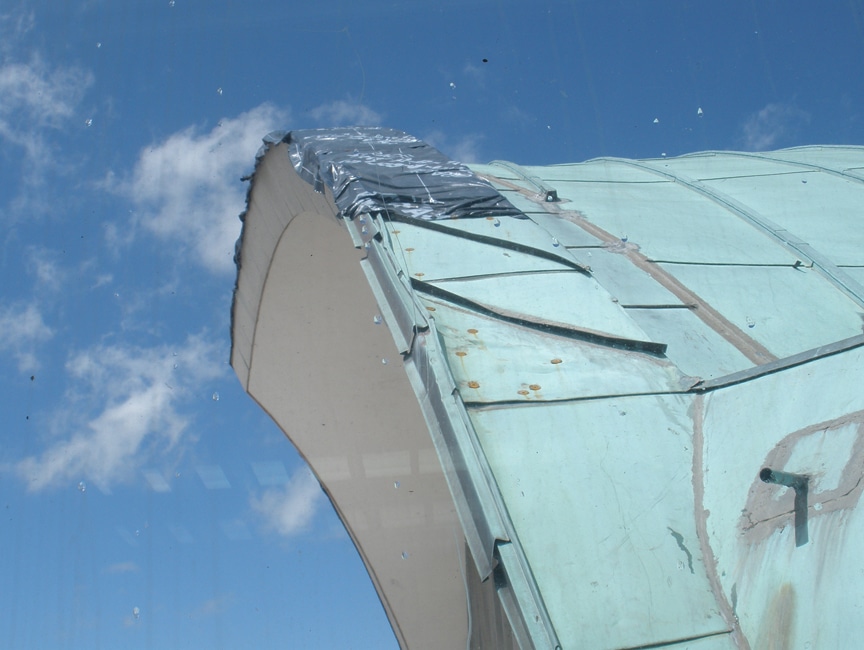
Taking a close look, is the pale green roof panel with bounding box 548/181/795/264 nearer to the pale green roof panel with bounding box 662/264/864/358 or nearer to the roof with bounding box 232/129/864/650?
the roof with bounding box 232/129/864/650

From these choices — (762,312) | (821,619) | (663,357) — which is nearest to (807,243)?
(762,312)

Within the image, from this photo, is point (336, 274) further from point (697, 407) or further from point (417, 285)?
point (697, 407)

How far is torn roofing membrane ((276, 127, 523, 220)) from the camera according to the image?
5.13m

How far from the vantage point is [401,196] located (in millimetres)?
5223

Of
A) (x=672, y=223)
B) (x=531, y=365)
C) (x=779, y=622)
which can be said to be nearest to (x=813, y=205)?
(x=672, y=223)

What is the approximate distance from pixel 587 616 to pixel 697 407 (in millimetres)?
1286

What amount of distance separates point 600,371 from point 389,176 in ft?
6.62

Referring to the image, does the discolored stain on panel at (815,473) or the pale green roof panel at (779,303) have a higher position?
the pale green roof panel at (779,303)

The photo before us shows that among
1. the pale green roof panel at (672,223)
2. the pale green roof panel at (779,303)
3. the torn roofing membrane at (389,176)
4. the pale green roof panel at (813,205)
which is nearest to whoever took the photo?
the pale green roof panel at (779,303)

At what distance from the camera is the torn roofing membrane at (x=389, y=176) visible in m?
5.13

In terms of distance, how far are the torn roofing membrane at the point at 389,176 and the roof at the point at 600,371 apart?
2 centimetres

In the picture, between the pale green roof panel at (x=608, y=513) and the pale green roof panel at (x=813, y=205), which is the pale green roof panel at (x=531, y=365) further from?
the pale green roof panel at (x=813, y=205)

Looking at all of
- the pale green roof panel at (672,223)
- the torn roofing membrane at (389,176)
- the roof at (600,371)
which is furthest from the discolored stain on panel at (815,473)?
the pale green roof panel at (672,223)

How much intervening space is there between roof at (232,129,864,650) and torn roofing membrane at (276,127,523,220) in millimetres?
21
